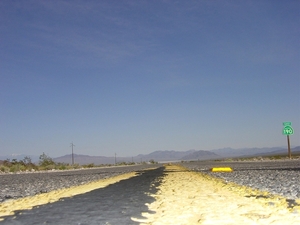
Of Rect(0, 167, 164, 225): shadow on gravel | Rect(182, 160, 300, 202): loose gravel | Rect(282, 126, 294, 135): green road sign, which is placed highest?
Rect(282, 126, 294, 135): green road sign

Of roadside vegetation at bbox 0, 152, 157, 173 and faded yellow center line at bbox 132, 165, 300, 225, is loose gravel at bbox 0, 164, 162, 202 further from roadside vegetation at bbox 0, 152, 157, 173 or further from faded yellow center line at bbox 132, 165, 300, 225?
roadside vegetation at bbox 0, 152, 157, 173

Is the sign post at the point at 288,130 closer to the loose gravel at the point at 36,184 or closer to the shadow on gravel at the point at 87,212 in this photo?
the loose gravel at the point at 36,184

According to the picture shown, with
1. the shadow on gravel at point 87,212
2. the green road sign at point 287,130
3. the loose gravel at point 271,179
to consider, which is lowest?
the loose gravel at point 271,179

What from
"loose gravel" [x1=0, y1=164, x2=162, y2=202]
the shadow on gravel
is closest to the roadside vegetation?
"loose gravel" [x1=0, y1=164, x2=162, y2=202]

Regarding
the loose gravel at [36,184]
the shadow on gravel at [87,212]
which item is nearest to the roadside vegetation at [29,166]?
the loose gravel at [36,184]

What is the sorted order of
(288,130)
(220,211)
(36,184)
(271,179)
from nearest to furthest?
(220,211) < (271,179) < (36,184) < (288,130)

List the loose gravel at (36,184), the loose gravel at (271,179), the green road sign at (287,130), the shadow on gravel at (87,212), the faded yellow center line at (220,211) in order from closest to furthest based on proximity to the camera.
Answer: the faded yellow center line at (220,211)
the shadow on gravel at (87,212)
the loose gravel at (271,179)
the loose gravel at (36,184)
the green road sign at (287,130)

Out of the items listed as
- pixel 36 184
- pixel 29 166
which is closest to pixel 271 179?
pixel 36 184

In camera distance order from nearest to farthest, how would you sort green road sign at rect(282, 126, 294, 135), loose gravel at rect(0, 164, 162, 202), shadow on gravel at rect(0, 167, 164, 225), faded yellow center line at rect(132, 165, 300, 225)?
faded yellow center line at rect(132, 165, 300, 225) → shadow on gravel at rect(0, 167, 164, 225) → loose gravel at rect(0, 164, 162, 202) → green road sign at rect(282, 126, 294, 135)

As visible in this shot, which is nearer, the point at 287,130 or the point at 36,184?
the point at 36,184

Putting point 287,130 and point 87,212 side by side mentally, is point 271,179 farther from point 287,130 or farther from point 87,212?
point 287,130

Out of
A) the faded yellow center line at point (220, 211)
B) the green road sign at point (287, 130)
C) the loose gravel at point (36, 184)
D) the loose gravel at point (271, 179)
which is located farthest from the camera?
the green road sign at point (287, 130)

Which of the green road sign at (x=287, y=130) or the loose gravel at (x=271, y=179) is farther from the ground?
the green road sign at (x=287, y=130)

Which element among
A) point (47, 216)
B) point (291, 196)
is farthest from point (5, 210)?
point (291, 196)
